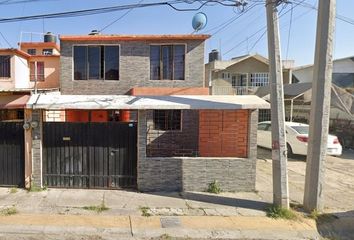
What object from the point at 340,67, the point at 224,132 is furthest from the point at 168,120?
the point at 340,67

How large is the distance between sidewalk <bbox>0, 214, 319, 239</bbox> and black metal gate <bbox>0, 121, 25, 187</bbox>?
2231 millimetres

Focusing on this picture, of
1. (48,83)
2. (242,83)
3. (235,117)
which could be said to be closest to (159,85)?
(235,117)

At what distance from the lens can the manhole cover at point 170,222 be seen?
646cm

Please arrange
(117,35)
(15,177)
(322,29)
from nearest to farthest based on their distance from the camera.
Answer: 1. (322,29)
2. (15,177)
3. (117,35)

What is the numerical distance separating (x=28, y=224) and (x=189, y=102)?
15.8 feet

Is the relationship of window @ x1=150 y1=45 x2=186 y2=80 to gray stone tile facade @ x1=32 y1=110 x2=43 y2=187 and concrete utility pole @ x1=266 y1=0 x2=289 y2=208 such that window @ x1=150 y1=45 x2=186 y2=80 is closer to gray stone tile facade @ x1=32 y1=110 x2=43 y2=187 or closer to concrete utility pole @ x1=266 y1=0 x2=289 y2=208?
gray stone tile facade @ x1=32 y1=110 x2=43 y2=187

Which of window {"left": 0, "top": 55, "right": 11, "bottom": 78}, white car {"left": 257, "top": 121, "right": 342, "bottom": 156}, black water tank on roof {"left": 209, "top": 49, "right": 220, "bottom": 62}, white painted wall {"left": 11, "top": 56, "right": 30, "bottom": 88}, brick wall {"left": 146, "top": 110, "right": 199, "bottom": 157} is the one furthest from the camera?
black water tank on roof {"left": 209, "top": 49, "right": 220, "bottom": 62}

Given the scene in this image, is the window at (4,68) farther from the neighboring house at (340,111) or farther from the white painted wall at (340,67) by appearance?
the white painted wall at (340,67)

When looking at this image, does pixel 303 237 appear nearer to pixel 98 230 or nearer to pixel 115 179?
pixel 98 230

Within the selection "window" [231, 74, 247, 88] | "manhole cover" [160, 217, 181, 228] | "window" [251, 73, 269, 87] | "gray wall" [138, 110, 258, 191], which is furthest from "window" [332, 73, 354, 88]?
"manhole cover" [160, 217, 181, 228]

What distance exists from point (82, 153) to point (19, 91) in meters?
8.04

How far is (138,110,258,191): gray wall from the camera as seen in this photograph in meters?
8.56

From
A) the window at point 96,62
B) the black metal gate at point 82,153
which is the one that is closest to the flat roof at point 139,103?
the black metal gate at point 82,153

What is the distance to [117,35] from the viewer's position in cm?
1430
